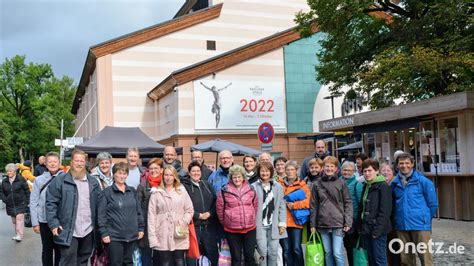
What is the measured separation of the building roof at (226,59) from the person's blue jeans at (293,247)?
1785cm

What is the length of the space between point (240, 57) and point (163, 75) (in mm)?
6835

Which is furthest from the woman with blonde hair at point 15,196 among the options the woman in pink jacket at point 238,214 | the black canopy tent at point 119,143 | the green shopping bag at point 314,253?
the green shopping bag at point 314,253

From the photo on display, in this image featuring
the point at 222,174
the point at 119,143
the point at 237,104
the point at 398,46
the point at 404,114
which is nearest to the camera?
the point at 222,174

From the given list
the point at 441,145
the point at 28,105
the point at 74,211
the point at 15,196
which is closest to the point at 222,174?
the point at 74,211

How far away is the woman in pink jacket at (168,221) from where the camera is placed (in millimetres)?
6879

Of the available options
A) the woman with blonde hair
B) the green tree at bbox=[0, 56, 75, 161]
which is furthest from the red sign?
the green tree at bbox=[0, 56, 75, 161]

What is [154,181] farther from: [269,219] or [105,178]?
[269,219]

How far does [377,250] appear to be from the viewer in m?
7.09

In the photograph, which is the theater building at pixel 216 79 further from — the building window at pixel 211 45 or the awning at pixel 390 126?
the awning at pixel 390 126

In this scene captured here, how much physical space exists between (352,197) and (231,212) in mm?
1920

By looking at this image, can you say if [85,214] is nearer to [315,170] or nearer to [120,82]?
[315,170]

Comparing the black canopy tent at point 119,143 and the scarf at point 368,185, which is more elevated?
the black canopy tent at point 119,143

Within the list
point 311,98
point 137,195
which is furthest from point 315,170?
point 311,98

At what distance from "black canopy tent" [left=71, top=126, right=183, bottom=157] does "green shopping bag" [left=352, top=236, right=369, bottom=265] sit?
881cm
